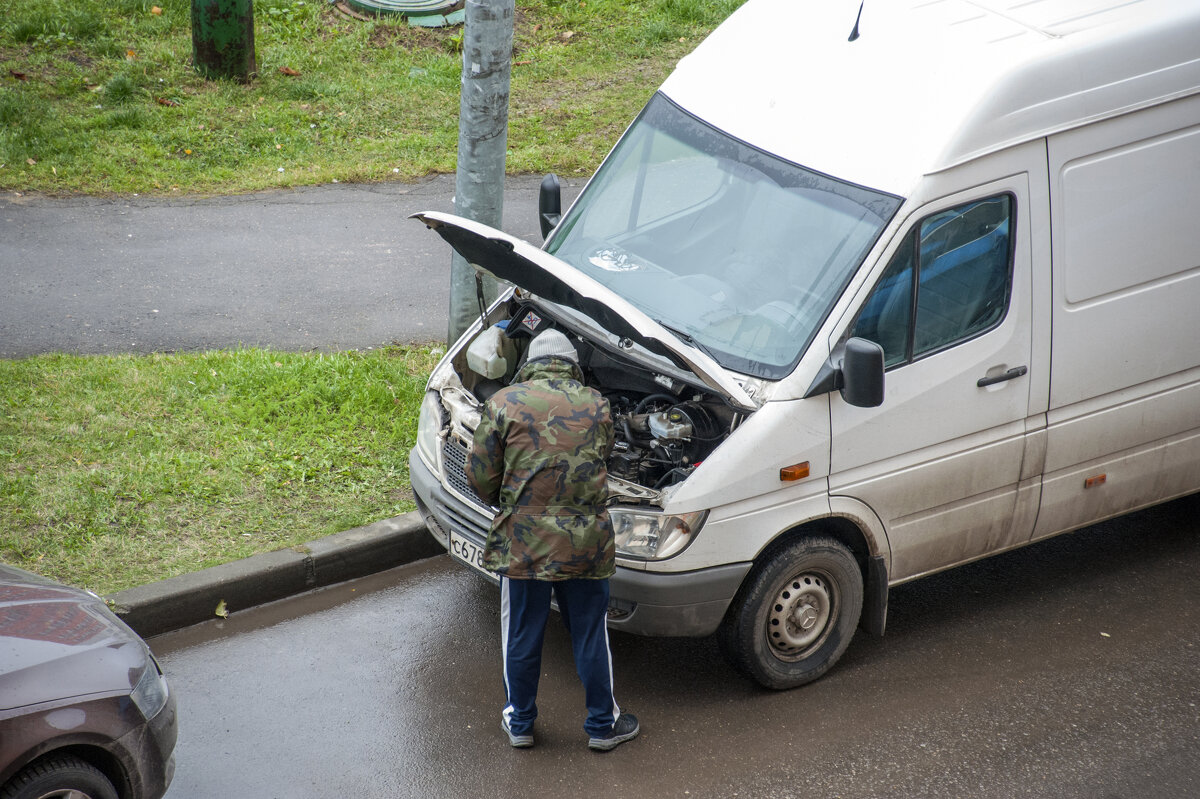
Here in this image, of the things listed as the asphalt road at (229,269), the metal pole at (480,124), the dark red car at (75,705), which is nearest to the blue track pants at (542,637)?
the dark red car at (75,705)

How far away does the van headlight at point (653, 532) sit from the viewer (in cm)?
469

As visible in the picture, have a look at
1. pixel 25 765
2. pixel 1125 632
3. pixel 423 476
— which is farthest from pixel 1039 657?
pixel 25 765

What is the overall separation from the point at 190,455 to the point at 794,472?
3.42 m

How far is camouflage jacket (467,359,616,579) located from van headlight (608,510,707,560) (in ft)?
1.06

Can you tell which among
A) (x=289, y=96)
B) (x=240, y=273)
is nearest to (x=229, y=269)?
(x=240, y=273)

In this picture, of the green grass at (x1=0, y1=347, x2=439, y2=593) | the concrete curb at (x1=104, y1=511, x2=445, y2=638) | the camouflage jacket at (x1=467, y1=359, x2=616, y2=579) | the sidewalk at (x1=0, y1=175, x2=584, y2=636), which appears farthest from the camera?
the sidewalk at (x1=0, y1=175, x2=584, y2=636)

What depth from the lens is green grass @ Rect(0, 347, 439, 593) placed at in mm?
5742

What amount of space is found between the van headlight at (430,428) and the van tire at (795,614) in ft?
5.05

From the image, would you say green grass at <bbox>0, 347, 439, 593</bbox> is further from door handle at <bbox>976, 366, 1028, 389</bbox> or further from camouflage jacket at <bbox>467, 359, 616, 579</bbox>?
door handle at <bbox>976, 366, 1028, 389</bbox>

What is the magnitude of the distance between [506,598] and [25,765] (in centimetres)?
176

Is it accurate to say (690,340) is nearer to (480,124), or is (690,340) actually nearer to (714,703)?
(714,703)

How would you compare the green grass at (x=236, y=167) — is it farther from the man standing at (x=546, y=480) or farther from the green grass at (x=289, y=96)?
the man standing at (x=546, y=480)

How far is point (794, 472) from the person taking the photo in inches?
189

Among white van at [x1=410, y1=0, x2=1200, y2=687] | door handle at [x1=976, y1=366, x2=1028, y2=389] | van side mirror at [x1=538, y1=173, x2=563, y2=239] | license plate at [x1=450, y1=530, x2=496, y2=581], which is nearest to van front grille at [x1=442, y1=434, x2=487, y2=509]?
white van at [x1=410, y1=0, x2=1200, y2=687]
